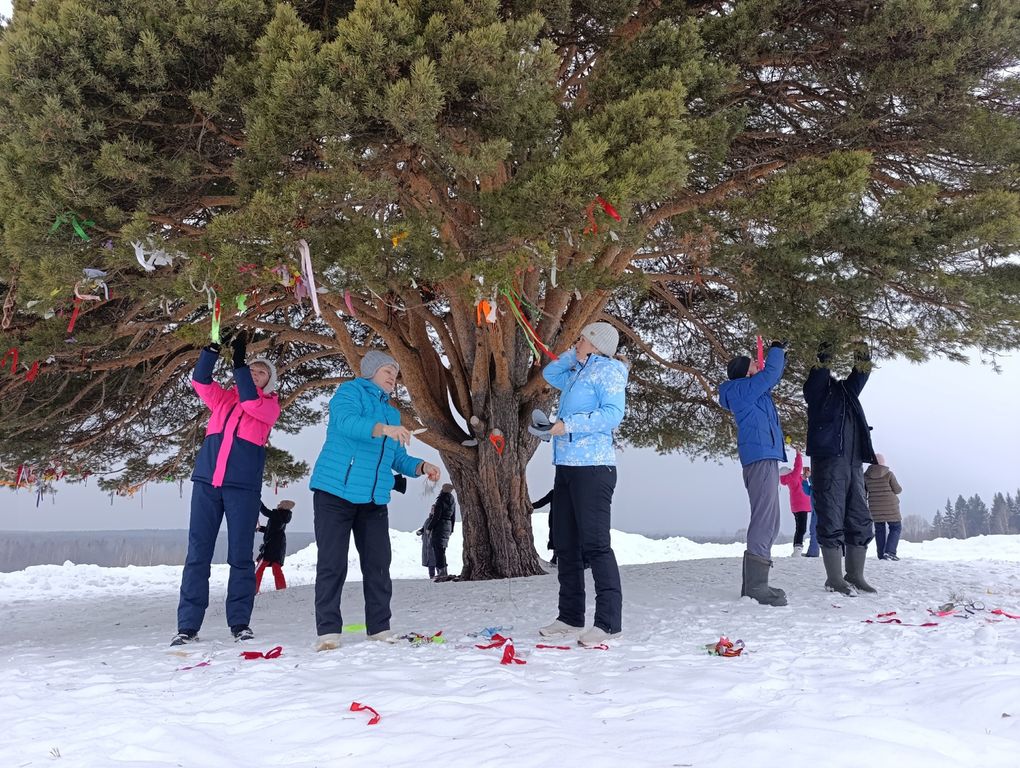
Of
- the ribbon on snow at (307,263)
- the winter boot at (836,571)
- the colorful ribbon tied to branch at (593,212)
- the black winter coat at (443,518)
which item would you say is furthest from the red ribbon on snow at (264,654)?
the black winter coat at (443,518)

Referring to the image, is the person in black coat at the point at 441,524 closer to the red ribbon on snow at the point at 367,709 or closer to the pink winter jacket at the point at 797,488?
the pink winter jacket at the point at 797,488

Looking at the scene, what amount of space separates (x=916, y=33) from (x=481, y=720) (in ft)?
16.6

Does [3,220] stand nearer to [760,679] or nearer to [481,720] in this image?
[481,720]

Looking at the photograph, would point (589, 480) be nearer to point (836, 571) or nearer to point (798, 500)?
point (836, 571)

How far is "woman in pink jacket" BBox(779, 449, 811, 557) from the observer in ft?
36.1

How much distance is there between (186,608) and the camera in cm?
437

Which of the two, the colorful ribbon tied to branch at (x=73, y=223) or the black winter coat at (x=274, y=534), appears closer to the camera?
the colorful ribbon tied to branch at (x=73, y=223)

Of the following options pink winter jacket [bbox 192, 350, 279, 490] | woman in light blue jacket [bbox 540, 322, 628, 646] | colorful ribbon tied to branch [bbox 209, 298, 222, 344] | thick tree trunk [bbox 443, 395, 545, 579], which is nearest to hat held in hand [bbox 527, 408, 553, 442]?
woman in light blue jacket [bbox 540, 322, 628, 646]

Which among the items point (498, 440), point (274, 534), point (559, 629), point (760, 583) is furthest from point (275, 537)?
point (760, 583)

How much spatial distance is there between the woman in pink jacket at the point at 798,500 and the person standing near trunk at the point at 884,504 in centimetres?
109

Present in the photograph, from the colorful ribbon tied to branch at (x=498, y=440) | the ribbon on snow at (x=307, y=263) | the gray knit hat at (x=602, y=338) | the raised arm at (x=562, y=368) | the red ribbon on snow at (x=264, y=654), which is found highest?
the ribbon on snow at (x=307, y=263)

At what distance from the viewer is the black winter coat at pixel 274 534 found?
8.69 metres

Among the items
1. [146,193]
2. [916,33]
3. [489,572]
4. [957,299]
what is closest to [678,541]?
[489,572]

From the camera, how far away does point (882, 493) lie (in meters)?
9.86
